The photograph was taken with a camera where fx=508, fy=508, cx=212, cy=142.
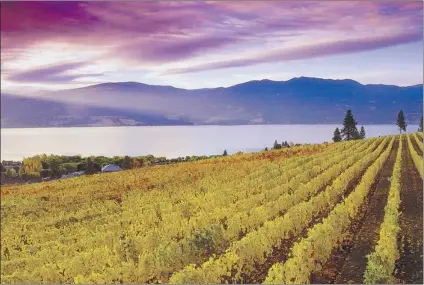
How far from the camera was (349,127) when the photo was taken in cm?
889

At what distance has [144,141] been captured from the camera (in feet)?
26.8

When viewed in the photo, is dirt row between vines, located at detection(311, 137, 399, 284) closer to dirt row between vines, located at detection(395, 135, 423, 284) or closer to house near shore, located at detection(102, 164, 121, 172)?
dirt row between vines, located at detection(395, 135, 423, 284)

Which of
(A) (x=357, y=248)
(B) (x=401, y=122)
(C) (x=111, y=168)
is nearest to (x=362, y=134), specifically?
(B) (x=401, y=122)

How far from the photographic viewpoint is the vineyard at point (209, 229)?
6391 millimetres

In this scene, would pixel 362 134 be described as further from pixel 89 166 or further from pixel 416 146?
pixel 89 166

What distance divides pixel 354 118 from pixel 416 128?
1.19m

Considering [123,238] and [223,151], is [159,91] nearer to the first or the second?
[223,151]

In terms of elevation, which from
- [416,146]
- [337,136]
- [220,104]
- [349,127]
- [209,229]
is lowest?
[209,229]

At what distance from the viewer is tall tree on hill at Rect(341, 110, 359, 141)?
8.72 m

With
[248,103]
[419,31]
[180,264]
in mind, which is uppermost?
[419,31]

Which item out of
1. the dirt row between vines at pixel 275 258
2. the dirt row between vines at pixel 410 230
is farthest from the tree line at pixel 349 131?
the dirt row between vines at pixel 275 258

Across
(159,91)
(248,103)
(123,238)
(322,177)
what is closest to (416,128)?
(248,103)

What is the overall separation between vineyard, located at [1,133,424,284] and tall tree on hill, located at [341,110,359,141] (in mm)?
908

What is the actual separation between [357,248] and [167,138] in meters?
3.40
